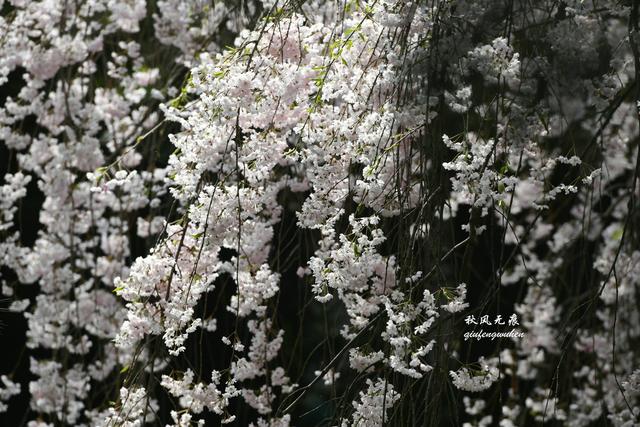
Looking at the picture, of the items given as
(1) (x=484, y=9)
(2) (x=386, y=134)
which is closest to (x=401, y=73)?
(2) (x=386, y=134)

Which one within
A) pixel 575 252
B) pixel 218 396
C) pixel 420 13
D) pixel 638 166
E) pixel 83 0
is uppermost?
pixel 83 0

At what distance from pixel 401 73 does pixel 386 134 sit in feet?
0.37

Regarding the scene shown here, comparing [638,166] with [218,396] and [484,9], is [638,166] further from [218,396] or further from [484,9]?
[218,396]

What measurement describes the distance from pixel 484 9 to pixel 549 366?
1711 millimetres

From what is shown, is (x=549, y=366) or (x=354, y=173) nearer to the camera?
(x=354, y=173)

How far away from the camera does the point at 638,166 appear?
1811mm

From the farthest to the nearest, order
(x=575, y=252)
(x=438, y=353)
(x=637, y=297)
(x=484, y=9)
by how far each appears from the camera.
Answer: (x=575, y=252)
(x=637, y=297)
(x=484, y=9)
(x=438, y=353)

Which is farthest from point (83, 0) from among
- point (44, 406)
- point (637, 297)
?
point (637, 297)

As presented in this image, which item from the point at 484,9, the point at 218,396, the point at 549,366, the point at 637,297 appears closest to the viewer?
the point at 484,9

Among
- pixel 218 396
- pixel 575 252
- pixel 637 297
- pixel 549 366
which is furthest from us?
pixel 575 252

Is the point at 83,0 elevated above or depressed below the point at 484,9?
above

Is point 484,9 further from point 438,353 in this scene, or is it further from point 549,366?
point 549,366

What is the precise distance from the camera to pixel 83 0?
9.98 ft

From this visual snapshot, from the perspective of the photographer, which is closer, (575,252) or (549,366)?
(549,366)
